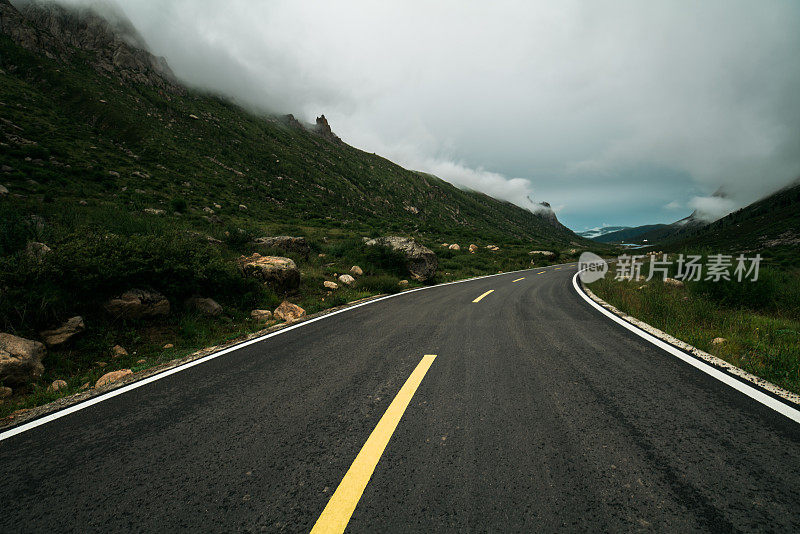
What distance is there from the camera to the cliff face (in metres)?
36.3

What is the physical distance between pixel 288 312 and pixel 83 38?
72862 millimetres

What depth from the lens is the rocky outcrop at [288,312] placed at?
6.58 meters

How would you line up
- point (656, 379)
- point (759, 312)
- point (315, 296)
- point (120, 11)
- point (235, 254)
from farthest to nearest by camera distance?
1. point (120, 11)
2. point (235, 254)
3. point (315, 296)
4. point (759, 312)
5. point (656, 379)

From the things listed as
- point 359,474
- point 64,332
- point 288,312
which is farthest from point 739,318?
point 64,332

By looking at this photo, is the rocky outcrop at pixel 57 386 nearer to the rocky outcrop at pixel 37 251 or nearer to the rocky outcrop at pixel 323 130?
the rocky outcrop at pixel 37 251

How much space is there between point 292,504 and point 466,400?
166cm

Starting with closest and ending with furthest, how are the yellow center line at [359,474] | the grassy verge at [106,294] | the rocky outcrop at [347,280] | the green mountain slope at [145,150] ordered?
the yellow center line at [359,474]
the grassy verge at [106,294]
the rocky outcrop at [347,280]
the green mountain slope at [145,150]

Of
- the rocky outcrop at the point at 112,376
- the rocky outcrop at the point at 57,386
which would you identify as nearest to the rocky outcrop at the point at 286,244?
the rocky outcrop at the point at 112,376

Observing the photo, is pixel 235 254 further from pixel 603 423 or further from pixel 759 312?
pixel 759 312

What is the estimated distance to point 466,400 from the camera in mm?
2684

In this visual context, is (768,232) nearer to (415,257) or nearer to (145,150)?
(415,257)

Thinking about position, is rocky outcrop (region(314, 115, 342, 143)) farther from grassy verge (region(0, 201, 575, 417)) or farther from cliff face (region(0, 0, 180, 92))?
grassy verge (region(0, 201, 575, 417))

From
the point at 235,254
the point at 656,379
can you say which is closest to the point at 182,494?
the point at 656,379

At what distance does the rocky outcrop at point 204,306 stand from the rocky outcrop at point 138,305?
0.51m
